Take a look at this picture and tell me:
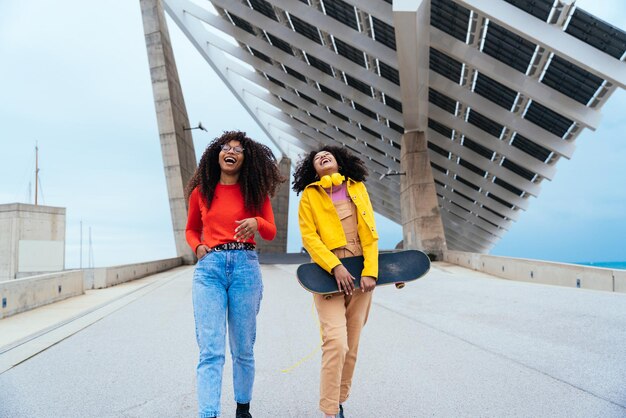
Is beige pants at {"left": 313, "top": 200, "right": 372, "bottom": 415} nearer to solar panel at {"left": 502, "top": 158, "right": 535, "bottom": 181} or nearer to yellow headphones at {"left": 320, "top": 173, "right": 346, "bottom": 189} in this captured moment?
yellow headphones at {"left": 320, "top": 173, "right": 346, "bottom": 189}

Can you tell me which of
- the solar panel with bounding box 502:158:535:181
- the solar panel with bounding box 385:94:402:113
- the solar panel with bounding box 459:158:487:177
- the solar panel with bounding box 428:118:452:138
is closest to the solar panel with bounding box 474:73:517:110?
the solar panel with bounding box 385:94:402:113

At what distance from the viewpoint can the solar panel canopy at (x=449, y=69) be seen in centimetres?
1377

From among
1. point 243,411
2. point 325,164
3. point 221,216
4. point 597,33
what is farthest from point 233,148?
point 597,33

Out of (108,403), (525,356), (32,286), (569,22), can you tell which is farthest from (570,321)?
(569,22)

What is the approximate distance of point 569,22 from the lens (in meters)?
13.8

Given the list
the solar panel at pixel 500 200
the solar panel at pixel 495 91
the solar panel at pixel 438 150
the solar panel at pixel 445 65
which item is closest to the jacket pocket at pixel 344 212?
the solar panel at pixel 445 65

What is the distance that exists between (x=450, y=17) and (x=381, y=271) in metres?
15.9

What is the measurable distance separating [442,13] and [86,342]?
609 inches

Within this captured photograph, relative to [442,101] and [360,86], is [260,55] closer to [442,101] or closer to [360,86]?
[360,86]

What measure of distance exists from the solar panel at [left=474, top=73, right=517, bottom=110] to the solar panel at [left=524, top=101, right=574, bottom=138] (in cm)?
94

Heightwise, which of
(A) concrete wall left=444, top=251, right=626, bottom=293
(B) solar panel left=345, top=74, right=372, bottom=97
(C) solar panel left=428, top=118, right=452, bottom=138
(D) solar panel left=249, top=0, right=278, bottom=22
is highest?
(D) solar panel left=249, top=0, right=278, bottom=22

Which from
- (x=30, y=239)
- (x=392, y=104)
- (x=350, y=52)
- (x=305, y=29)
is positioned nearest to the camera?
(x=30, y=239)

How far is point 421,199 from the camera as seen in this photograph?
23000mm

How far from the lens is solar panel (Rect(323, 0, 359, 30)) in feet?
60.1
